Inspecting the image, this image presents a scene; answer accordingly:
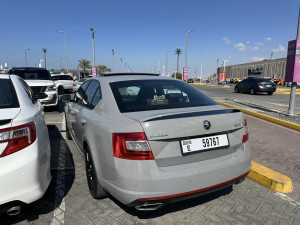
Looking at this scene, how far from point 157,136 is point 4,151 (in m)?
1.31

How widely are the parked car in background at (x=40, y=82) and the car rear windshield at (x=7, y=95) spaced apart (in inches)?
225

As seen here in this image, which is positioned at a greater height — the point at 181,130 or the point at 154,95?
the point at 154,95

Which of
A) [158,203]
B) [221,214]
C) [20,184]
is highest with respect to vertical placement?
[20,184]

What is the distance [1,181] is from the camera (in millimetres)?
1907

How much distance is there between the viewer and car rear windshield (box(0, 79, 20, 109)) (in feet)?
7.95

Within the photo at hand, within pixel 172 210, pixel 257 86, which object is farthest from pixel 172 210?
pixel 257 86

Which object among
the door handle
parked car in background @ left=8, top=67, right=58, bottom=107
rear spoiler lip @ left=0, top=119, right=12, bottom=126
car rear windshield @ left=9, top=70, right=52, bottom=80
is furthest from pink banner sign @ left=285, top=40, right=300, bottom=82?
car rear windshield @ left=9, top=70, right=52, bottom=80

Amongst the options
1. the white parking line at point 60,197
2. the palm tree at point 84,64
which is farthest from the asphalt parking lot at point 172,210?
the palm tree at point 84,64

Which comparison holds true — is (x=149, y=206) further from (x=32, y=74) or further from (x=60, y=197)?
(x=32, y=74)

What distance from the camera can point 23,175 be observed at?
2.02 metres

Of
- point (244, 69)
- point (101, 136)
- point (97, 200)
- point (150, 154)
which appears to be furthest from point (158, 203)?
point (244, 69)

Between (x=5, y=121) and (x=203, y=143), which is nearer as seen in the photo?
(x=5, y=121)

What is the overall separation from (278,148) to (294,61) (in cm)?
462

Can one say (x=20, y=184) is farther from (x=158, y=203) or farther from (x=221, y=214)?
(x=221, y=214)
